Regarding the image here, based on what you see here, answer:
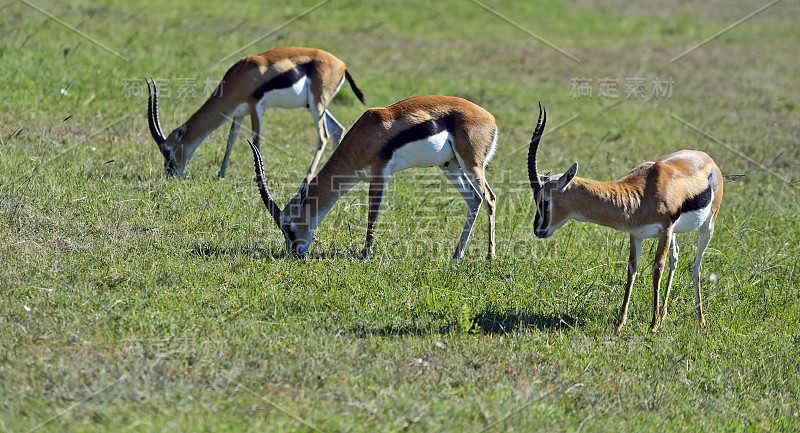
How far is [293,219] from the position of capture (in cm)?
746

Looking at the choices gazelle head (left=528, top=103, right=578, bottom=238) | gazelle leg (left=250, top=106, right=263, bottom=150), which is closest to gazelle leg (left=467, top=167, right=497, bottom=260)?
gazelle head (left=528, top=103, right=578, bottom=238)

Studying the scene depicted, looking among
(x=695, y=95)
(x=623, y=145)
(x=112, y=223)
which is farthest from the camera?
(x=695, y=95)

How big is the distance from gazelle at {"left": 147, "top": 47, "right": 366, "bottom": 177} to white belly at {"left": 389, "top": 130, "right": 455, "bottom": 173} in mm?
2192

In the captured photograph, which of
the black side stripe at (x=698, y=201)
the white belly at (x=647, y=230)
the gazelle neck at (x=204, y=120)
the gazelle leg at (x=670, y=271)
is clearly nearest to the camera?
the white belly at (x=647, y=230)

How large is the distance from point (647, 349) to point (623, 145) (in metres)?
6.71

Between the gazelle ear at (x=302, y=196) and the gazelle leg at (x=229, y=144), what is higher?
the gazelle ear at (x=302, y=196)

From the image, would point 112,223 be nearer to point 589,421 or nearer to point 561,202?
point 561,202

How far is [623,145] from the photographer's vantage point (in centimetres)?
1248

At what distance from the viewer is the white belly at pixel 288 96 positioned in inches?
386

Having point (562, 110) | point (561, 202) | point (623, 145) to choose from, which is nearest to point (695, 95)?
point (562, 110)

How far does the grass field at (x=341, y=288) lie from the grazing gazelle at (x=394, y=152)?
0.33 meters

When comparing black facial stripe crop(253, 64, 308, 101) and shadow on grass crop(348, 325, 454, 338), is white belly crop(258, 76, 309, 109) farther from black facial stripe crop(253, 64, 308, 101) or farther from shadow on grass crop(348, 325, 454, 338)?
shadow on grass crop(348, 325, 454, 338)

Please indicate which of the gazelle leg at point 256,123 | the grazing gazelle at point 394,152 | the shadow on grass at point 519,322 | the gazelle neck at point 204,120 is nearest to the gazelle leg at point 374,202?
the grazing gazelle at point 394,152
